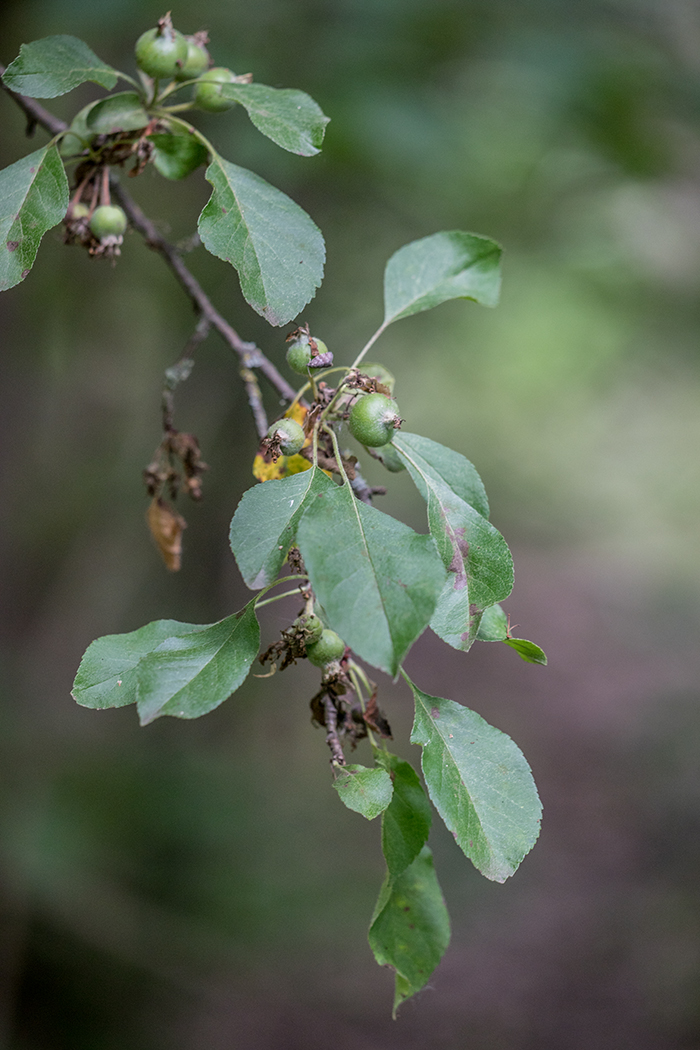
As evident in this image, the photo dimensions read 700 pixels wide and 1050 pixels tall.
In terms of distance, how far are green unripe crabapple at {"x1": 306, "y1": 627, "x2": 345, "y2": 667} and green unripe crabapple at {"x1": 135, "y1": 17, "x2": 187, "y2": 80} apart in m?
0.66

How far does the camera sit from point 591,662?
7.45 m

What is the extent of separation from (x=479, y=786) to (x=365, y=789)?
0.12 metres

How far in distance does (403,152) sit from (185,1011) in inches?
133

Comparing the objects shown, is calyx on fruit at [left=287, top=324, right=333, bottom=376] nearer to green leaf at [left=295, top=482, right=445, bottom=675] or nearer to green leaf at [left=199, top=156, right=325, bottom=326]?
green leaf at [left=199, top=156, right=325, bottom=326]

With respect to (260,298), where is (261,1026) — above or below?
below

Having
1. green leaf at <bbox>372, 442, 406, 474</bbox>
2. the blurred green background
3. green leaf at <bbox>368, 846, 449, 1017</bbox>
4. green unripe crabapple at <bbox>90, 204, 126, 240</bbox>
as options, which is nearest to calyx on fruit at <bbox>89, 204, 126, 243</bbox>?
green unripe crabapple at <bbox>90, 204, 126, 240</bbox>

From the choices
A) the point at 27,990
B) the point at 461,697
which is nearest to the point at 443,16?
the point at 27,990

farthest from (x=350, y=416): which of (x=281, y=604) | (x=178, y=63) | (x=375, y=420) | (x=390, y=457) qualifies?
(x=281, y=604)

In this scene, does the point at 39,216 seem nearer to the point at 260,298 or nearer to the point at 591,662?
the point at 260,298

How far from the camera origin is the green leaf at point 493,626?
31.4 inches

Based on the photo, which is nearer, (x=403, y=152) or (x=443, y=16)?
(x=403, y=152)

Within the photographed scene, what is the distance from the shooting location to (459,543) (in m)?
0.77

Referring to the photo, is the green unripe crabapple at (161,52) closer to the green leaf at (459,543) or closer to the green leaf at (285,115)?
the green leaf at (285,115)

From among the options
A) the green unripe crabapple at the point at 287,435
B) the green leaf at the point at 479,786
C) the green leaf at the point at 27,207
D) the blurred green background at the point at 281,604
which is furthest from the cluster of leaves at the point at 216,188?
the blurred green background at the point at 281,604
